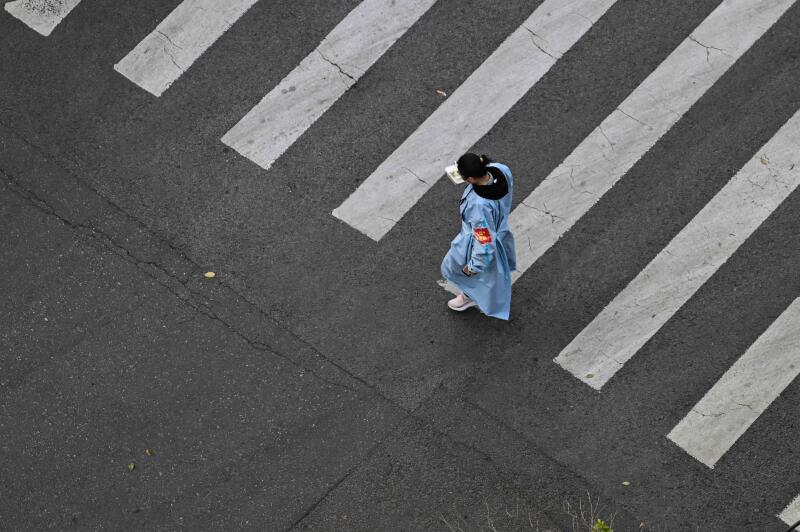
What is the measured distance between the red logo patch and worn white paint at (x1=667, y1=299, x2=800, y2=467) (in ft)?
8.25

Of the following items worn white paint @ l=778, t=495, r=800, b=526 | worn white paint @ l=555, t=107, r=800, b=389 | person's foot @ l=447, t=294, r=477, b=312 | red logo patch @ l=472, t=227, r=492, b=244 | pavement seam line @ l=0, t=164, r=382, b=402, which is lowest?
worn white paint @ l=778, t=495, r=800, b=526

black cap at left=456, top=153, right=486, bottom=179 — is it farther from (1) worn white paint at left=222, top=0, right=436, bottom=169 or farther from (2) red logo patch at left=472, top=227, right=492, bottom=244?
(1) worn white paint at left=222, top=0, right=436, bottom=169

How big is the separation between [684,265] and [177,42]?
511 cm

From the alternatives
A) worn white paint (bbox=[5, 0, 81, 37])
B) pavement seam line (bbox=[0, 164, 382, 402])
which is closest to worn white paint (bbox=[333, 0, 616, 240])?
pavement seam line (bbox=[0, 164, 382, 402])

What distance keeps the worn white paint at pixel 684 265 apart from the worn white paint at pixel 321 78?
3.17 meters

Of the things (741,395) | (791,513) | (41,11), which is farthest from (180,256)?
(791,513)

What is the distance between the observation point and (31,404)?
26.9 ft

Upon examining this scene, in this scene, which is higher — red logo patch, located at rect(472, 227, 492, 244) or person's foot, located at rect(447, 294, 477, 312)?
red logo patch, located at rect(472, 227, 492, 244)

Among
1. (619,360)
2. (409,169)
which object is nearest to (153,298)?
(409,169)

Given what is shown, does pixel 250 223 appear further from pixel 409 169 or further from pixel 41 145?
pixel 41 145

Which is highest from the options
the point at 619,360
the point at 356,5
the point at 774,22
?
the point at 774,22

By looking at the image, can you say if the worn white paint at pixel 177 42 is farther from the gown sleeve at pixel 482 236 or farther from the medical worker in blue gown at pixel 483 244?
the gown sleeve at pixel 482 236

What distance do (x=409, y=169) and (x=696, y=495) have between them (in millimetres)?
→ 3775

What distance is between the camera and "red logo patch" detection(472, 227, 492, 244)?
7.07 meters
